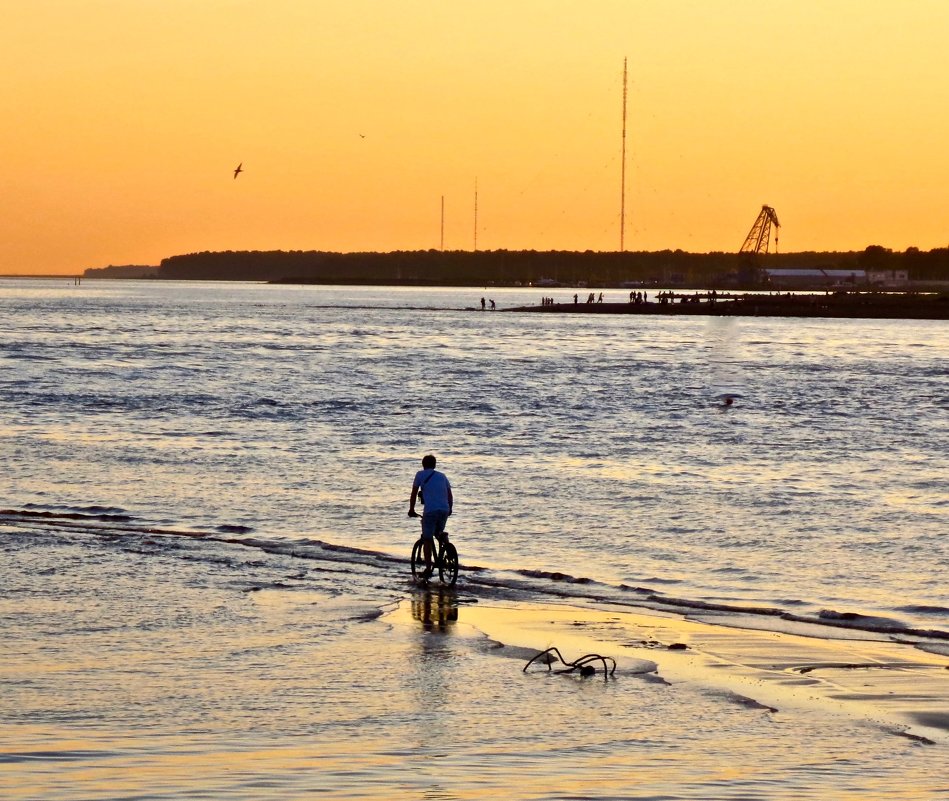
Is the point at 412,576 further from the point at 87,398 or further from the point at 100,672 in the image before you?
the point at 87,398

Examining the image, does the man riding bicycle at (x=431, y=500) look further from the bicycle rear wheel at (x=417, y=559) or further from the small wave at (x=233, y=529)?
the small wave at (x=233, y=529)

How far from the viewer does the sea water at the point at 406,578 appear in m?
12.2

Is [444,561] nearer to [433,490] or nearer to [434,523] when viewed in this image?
[434,523]

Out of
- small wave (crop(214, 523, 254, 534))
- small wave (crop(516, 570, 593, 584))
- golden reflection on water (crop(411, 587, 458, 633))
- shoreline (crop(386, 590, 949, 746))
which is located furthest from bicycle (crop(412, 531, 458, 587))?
small wave (crop(214, 523, 254, 534))

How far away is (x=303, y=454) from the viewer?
42250mm

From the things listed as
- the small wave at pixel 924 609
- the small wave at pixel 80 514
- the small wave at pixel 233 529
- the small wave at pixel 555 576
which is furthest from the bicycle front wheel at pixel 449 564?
the small wave at pixel 80 514

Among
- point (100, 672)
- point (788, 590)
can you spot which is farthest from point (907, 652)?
point (100, 672)

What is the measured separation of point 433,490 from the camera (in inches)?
834

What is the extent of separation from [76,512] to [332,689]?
15.9m

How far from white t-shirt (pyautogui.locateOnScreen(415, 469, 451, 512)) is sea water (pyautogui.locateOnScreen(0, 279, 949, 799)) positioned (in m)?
1.29

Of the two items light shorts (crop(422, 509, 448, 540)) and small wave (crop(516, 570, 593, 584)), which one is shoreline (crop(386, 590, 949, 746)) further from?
small wave (crop(516, 570, 593, 584))

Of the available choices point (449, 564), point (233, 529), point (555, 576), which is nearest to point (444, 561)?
point (449, 564)

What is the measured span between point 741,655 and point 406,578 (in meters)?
6.73

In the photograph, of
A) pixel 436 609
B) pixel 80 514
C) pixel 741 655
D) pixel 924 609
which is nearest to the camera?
pixel 741 655
